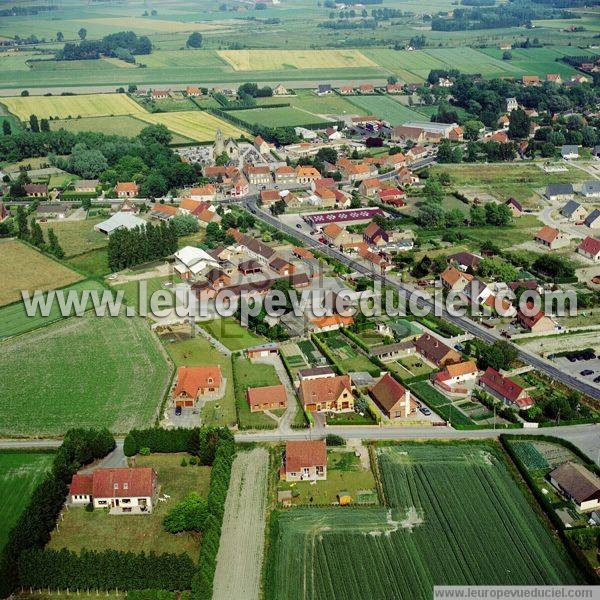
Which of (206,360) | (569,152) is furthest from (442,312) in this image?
(569,152)

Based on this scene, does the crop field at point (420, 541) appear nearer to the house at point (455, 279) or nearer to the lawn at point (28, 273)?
the house at point (455, 279)

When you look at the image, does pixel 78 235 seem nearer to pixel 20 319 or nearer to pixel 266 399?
pixel 20 319

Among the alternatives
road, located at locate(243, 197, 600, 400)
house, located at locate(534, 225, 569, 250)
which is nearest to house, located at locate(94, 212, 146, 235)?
road, located at locate(243, 197, 600, 400)

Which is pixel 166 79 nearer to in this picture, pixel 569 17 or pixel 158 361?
pixel 158 361

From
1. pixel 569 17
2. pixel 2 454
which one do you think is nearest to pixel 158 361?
pixel 2 454

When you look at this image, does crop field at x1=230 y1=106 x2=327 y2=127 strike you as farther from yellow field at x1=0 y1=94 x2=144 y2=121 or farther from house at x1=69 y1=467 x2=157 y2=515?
house at x1=69 y1=467 x2=157 y2=515
